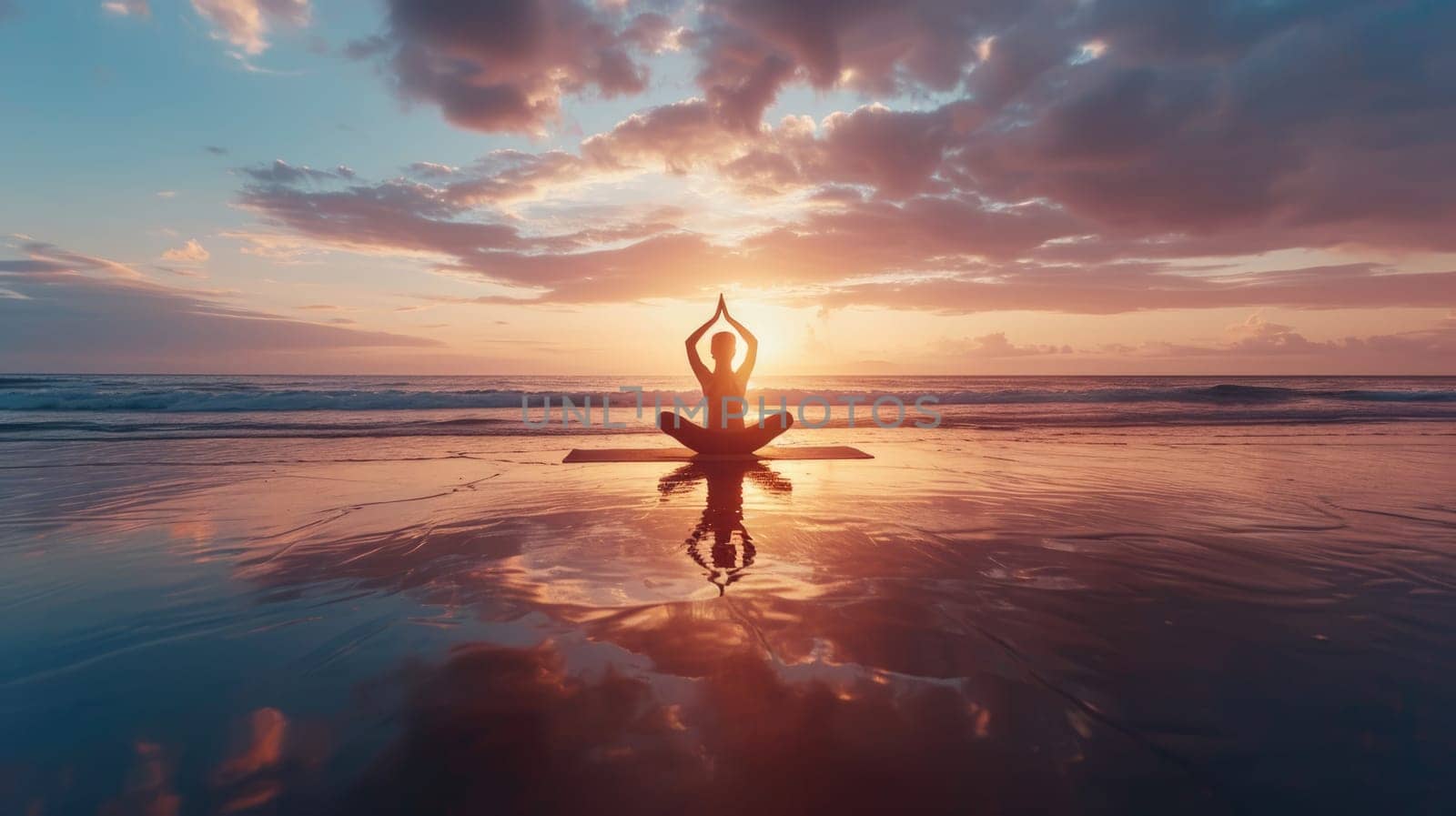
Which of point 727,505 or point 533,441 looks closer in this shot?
point 727,505

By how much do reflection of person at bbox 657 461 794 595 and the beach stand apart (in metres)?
0.07

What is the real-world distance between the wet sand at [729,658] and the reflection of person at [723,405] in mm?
3648

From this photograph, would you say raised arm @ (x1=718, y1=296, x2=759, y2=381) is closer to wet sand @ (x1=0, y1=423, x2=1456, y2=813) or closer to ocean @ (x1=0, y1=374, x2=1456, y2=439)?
wet sand @ (x1=0, y1=423, x2=1456, y2=813)

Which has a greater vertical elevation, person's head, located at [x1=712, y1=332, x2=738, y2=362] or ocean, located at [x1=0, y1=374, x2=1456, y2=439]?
person's head, located at [x1=712, y1=332, x2=738, y2=362]

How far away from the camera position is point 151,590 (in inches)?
171

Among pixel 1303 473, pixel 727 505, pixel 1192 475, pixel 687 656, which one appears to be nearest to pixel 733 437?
pixel 727 505

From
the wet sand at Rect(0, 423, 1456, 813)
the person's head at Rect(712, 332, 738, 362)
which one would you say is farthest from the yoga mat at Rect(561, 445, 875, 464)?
the wet sand at Rect(0, 423, 1456, 813)

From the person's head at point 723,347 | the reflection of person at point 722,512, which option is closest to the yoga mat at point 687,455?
the reflection of person at point 722,512

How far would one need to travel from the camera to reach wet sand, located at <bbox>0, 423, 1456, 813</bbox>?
2.27m

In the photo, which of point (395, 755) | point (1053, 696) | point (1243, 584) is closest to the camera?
point (395, 755)

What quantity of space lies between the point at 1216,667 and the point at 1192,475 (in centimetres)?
773

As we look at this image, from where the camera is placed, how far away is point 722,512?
6.89m

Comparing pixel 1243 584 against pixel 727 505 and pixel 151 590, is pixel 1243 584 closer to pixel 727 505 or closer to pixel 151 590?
pixel 727 505

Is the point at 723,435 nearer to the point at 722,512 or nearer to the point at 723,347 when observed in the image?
the point at 723,347
